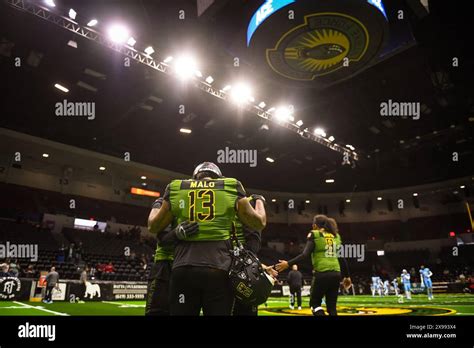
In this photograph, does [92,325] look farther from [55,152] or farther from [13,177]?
[13,177]

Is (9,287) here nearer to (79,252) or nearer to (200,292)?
(79,252)

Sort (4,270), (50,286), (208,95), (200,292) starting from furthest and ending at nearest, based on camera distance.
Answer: (208,95) → (4,270) → (50,286) → (200,292)

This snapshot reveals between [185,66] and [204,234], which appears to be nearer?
[204,234]

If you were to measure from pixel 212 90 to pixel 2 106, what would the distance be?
12746 mm

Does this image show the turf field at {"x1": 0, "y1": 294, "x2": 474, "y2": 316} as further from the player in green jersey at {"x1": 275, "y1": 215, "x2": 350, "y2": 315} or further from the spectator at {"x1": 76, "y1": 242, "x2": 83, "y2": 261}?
the spectator at {"x1": 76, "y1": 242, "x2": 83, "y2": 261}

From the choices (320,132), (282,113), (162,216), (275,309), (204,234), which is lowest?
(275,309)

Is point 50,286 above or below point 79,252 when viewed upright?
below

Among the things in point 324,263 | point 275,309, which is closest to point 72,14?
point 324,263

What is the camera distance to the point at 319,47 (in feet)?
30.8

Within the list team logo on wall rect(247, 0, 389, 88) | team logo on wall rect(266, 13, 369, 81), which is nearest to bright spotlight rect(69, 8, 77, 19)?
team logo on wall rect(247, 0, 389, 88)

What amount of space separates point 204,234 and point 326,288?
3282mm

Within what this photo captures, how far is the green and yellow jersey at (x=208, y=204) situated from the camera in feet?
8.90

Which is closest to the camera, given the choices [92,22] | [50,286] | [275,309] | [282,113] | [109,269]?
[275,309]

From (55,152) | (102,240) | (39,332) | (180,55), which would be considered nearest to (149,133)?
(55,152)
